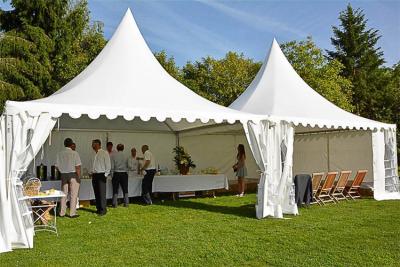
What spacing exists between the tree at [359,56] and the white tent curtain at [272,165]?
930 inches

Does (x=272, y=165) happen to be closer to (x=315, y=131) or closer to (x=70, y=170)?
(x=70, y=170)

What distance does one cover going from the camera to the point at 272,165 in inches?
298

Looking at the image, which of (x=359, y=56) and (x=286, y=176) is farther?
(x=359, y=56)

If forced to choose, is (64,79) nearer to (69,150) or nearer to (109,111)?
(69,150)

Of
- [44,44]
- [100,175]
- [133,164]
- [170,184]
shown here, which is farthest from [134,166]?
[44,44]

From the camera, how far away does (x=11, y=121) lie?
5668 mm

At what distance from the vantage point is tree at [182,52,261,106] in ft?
74.9

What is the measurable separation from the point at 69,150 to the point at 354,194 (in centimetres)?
715

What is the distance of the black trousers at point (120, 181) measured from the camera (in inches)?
346

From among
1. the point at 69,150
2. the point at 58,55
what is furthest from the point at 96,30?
the point at 69,150

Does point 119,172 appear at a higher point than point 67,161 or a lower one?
lower

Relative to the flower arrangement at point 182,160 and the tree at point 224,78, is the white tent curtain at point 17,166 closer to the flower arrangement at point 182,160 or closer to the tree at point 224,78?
the flower arrangement at point 182,160

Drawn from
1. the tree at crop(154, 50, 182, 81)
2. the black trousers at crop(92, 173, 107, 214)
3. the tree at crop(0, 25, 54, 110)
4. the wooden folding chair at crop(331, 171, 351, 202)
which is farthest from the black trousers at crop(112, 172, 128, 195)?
the tree at crop(154, 50, 182, 81)

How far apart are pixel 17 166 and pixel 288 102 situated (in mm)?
6217
